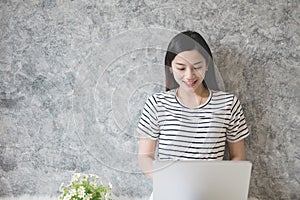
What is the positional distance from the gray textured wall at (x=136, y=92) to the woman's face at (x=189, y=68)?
0.19 metres

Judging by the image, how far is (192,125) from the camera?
194 cm

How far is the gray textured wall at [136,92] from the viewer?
6.72ft

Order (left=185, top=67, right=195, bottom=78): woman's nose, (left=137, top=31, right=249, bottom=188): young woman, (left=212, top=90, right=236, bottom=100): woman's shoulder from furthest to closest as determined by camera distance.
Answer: (left=212, top=90, right=236, bottom=100): woman's shoulder
(left=137, top=31, right=249, bottom=188): young woman
(left=185, top=67, right=195, bottom=78): woman's nose

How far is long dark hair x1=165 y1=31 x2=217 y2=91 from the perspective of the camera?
1.83 metres

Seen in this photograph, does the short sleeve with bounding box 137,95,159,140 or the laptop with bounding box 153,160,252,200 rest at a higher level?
the short sleeve with bounding box 137,95,159,140

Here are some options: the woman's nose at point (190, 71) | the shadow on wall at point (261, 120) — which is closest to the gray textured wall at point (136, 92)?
the shadow on wall at point (261, 120)

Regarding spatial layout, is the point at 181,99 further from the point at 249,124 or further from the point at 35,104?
the point at 35,104

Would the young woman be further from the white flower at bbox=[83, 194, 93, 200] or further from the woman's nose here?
the white flower at bbox=[83, 194, 93, 200]

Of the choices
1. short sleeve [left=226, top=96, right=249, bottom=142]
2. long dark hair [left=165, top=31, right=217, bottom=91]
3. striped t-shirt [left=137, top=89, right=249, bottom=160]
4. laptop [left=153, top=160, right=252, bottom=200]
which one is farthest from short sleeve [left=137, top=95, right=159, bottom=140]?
laptop [left=153, top=160, right=252, bottom=200]

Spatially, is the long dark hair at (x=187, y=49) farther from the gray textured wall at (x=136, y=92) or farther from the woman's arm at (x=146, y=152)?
the woman's arm at (x=146, y=152)

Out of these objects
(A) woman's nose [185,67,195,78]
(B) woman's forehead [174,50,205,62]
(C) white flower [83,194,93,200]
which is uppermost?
(B) woman's forehead [174,50,205,62]

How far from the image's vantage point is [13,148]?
216cm

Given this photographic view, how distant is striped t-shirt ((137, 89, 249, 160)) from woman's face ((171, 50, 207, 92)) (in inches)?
5.6

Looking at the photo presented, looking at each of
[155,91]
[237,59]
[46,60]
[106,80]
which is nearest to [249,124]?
[237,59]
